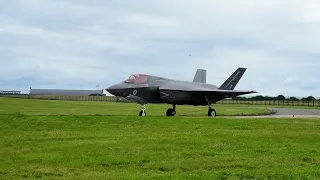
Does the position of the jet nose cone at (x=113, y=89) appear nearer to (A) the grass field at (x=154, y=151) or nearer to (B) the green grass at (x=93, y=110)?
(B) the green grass at (x=93, y=110)

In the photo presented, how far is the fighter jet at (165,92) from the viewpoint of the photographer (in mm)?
33094

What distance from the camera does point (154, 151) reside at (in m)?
13.7

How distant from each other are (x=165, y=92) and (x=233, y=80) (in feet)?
31.5

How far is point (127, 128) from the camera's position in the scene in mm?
19594

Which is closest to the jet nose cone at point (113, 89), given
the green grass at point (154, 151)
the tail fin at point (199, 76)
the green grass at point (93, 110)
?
the green grass at point (93, 110)

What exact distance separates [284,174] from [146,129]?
902cm

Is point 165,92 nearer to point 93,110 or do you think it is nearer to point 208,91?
point 208,91

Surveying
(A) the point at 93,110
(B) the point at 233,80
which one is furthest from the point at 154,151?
(B) the point at 233,80

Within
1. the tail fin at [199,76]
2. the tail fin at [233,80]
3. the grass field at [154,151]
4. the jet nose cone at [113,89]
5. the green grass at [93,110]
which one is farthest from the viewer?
the tail fin at [199,76]

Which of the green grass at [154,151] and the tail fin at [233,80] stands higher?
the tail fin at [233,80]

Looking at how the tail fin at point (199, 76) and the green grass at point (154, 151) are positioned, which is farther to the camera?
the tail fin at point (199, 76)

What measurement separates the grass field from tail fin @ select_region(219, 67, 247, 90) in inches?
804

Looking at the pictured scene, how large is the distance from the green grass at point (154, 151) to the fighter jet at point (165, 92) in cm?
1156

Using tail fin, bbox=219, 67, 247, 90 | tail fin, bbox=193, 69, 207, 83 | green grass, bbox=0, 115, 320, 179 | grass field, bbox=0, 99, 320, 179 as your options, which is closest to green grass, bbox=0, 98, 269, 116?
tail fin, bbox=219, 67, 247, 90
